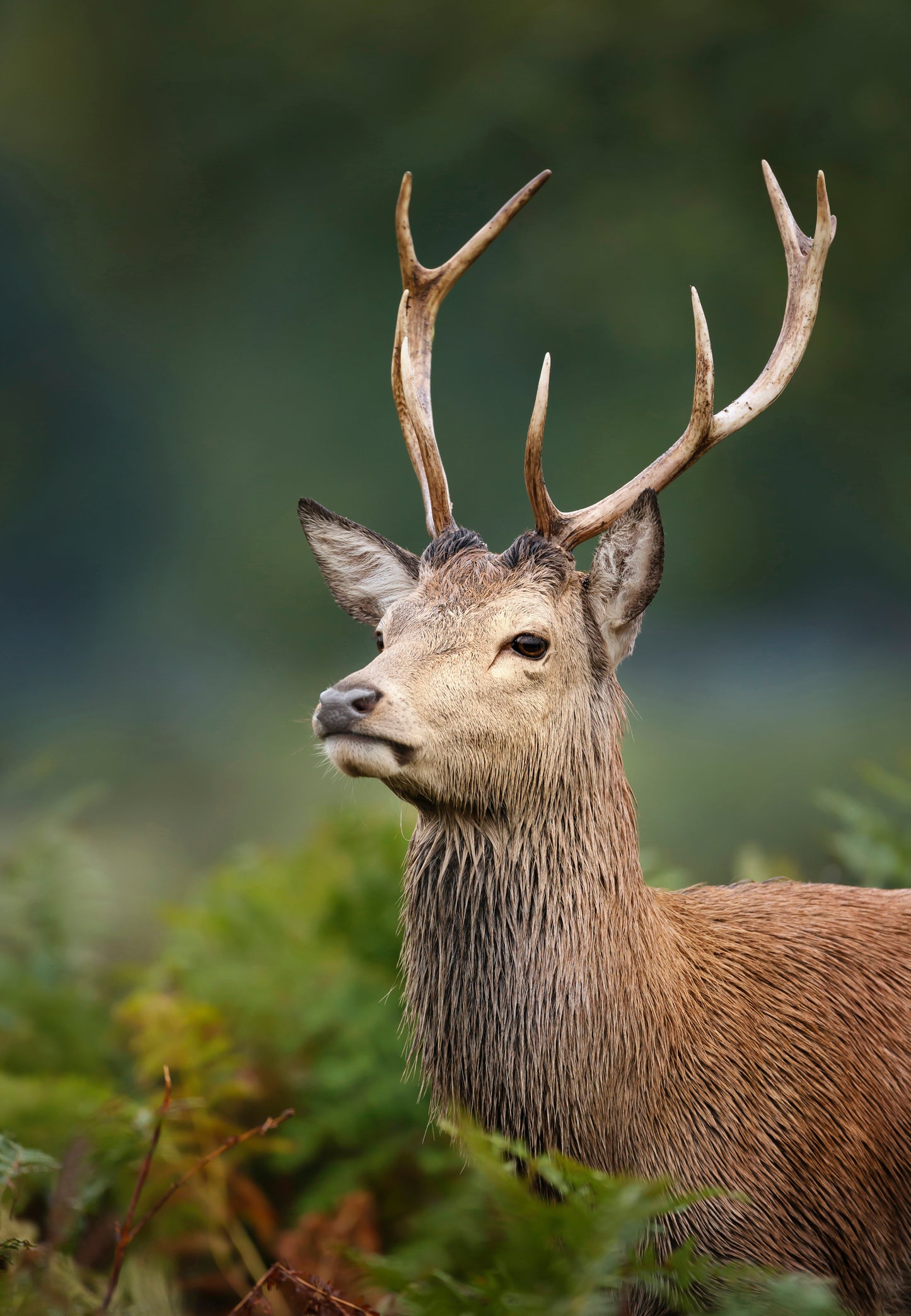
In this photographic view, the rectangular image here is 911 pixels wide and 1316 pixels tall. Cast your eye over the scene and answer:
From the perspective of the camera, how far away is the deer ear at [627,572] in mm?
2518

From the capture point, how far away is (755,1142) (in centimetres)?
242

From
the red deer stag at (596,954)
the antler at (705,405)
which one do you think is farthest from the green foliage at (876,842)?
the antler at (705,405)

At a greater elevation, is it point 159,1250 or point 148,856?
point 148,856

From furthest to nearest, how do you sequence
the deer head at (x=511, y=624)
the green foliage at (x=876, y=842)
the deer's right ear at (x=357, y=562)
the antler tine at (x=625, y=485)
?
1. the green foliage at (x=876, y=842)
2. the deer's right ear at (x=357, y=562)
3. the antler tine at (x=625, y=485)
4. the deer head at (x=511, y=624)

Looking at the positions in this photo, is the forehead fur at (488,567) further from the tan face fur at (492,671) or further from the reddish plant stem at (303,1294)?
the reddish plant stem at (303,1294)

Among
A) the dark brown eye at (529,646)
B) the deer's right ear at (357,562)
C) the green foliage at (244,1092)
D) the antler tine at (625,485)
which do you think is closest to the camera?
the green foliage at (244,1092)

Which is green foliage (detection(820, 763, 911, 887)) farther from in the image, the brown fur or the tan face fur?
the tan face fur

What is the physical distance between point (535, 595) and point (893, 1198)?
1.54 m

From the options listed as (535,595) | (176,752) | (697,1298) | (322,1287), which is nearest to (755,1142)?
(697,1298)

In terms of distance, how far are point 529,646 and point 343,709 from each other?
0.50m

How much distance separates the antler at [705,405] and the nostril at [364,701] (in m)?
0.66

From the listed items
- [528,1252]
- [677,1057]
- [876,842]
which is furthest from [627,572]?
[876,842]

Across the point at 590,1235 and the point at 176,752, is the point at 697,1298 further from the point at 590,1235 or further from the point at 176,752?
the point at 176,752

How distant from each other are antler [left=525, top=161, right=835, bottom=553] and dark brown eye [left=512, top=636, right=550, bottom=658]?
32 cm
